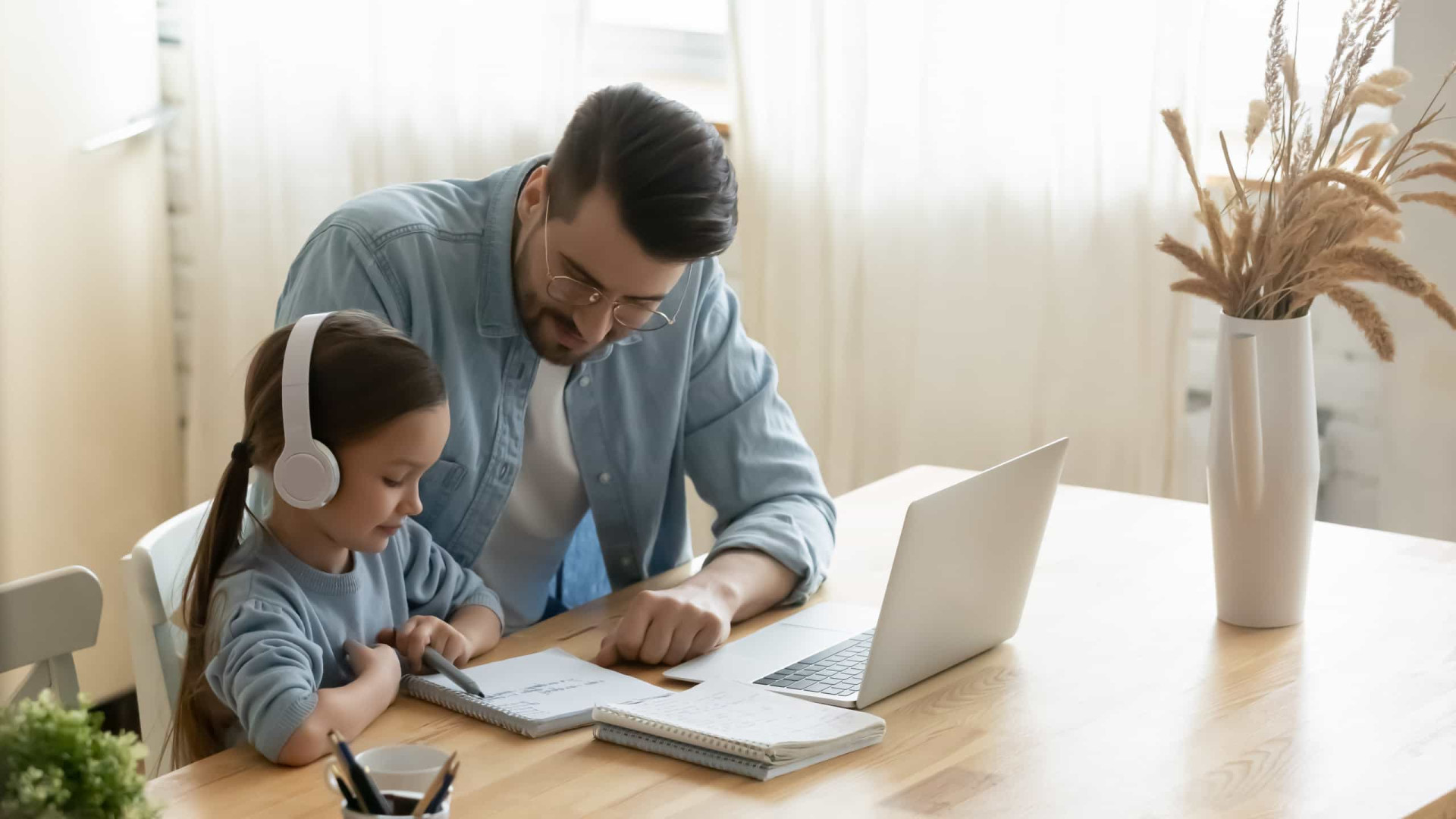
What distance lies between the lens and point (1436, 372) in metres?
2.24

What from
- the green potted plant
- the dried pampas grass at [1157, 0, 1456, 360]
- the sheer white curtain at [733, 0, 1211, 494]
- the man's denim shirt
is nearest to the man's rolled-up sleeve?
the man's denim shirt

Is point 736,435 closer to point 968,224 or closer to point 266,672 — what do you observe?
point 266,672

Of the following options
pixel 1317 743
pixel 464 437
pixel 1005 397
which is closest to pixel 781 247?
pixel 1005 397

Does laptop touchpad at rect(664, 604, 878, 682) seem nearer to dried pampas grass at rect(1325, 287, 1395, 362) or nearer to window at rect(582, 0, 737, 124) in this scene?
dried pampas grass at rect(1325, 287, 1395, 362)

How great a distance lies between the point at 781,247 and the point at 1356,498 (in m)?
1.07

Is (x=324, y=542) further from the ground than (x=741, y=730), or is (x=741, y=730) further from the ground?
(x=324, y=542)

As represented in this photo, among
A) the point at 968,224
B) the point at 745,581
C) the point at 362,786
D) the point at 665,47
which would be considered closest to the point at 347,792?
the point at 362,786

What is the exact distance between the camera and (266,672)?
117 cm

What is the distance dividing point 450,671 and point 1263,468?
2.63 feet

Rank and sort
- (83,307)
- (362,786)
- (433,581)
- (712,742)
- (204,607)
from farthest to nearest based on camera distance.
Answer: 1. (83,307)
2. (433,581)
3. (204,607)
4. (712,742)
5. (362,786)

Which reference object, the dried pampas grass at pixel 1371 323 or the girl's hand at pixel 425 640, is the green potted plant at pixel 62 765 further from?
the dried pampas grass at pixel 1371 323

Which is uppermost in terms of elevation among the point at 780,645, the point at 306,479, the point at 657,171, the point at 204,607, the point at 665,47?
the point at 665,47

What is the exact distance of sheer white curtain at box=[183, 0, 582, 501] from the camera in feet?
9.60

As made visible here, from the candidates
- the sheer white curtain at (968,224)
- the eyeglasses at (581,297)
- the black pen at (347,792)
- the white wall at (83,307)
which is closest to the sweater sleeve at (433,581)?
the eyeglasses at (581,297)
